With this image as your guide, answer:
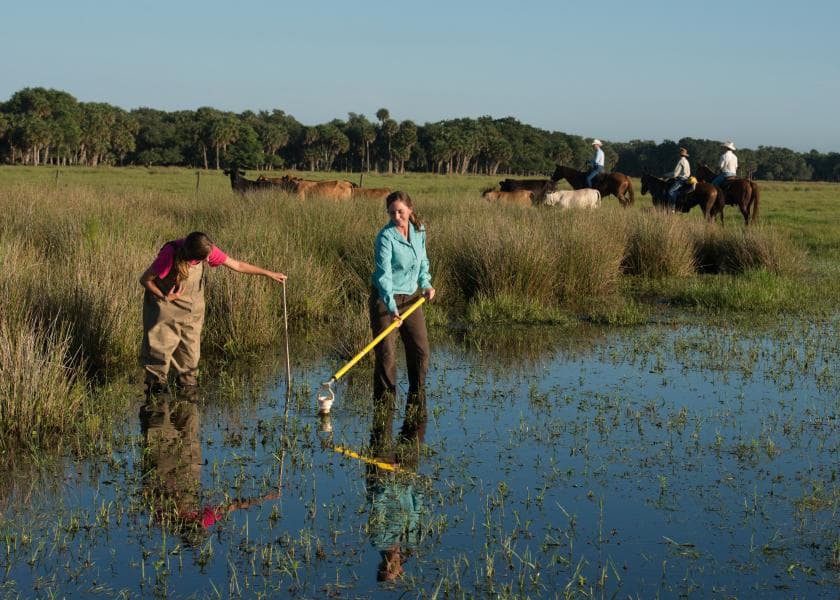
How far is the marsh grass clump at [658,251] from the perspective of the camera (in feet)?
53.9

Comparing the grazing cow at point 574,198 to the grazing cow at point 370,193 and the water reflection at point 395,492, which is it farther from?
the water reflection at point 395,492

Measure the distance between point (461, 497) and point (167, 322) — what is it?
338 centimetres

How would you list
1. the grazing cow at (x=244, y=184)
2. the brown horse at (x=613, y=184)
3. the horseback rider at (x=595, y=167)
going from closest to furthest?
Result: the grazing cow at (x=244, y=184) < the brown horse at (x=613, y=184) < the horseback rider at (x=595, y=167)

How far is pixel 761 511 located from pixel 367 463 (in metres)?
2.57

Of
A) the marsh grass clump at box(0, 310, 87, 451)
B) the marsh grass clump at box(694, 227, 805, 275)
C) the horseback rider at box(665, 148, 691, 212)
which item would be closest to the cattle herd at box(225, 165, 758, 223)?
the horseback rider at box(665, 148, 691, 212)

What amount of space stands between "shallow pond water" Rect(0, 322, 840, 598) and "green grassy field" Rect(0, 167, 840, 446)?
1136mm

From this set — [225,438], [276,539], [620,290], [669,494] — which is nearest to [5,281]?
[225,438]

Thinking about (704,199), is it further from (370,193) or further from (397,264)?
(397,264)

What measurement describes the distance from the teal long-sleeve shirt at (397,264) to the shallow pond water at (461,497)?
3.40 ft

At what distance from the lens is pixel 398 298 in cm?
820

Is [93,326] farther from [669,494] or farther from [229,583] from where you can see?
[669,494]

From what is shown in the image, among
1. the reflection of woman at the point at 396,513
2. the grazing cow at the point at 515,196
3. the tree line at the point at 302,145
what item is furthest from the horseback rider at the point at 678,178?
the tree line at the point at 302,145

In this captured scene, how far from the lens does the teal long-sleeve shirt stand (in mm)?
7867

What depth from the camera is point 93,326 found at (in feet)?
30.4
